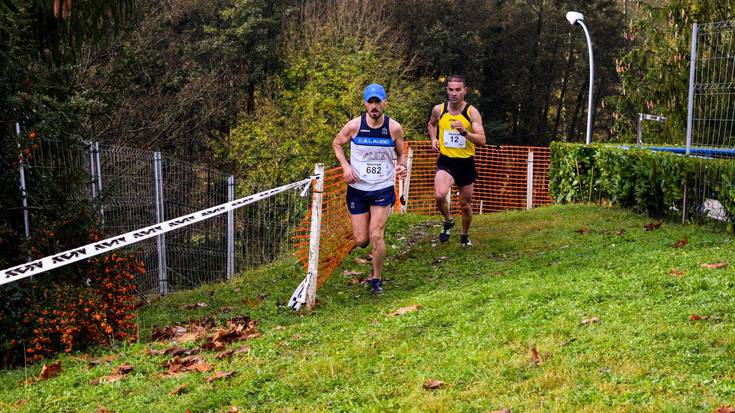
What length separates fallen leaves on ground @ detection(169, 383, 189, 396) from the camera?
205 inches

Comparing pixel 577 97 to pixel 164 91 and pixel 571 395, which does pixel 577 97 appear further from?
pixel 571 395

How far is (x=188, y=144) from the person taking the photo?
1150 inches

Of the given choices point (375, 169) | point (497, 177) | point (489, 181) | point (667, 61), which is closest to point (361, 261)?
point (375, 169)

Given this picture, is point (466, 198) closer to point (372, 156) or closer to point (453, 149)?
point (453, 149)

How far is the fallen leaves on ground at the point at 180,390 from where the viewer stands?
520 centimetres

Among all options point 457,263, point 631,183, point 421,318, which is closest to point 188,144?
point 631,183

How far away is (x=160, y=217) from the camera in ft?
39.1

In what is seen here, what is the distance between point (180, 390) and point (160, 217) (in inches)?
275

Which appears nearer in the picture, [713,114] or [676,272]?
[676,272]

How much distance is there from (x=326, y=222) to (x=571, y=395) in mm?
5301

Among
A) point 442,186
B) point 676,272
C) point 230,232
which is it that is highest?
point 442,186

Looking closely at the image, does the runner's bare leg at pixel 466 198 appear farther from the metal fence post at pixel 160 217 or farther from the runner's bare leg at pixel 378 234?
the metal fence post at pixel 160 217

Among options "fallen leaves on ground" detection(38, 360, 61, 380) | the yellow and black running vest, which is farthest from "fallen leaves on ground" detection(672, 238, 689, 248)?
"fallen leaves on ground" detection(38, 360, 61, 380)

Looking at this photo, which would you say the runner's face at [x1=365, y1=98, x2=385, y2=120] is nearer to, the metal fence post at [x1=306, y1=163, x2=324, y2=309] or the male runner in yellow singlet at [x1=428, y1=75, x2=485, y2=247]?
the metal fence post at [x1=306, y1=163, x2=324, y2=309]
